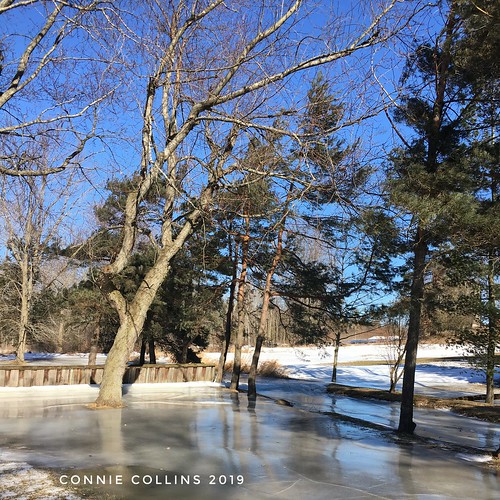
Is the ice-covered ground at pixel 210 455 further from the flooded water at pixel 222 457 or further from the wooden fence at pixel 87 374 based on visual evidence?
the wooden fence at pixel 87 374

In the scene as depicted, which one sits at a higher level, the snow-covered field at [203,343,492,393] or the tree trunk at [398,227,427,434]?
the tree trunk at [398,227,427,434]

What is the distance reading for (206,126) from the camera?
10.2m

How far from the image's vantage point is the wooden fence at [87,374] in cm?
1471

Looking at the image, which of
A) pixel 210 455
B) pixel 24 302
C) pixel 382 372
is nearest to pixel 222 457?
pixel 210 455

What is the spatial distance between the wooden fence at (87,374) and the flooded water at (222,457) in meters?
3.71

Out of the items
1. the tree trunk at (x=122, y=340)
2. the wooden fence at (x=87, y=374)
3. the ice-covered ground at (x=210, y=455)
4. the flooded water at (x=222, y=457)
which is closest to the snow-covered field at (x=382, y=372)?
the wooden fence at (x=87, y=374)

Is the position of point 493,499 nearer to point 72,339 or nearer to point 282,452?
point 282,452

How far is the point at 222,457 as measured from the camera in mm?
6793

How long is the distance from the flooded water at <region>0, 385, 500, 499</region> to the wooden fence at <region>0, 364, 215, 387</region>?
3.71 m

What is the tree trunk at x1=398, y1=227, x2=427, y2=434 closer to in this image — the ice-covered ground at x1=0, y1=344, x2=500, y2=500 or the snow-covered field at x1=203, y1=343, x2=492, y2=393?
the ice-covered ground at x1=0, y1=344, x2=500, y2=500

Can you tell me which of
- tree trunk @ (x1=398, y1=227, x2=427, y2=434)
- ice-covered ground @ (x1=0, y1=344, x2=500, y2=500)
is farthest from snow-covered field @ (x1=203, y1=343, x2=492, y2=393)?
ice-covered ground @ (x1=0, y1=344, x2=500, y2=500)

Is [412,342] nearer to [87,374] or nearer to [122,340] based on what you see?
[122,340]

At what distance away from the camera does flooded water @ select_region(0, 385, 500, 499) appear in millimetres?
5453

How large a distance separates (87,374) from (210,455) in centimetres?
1080
